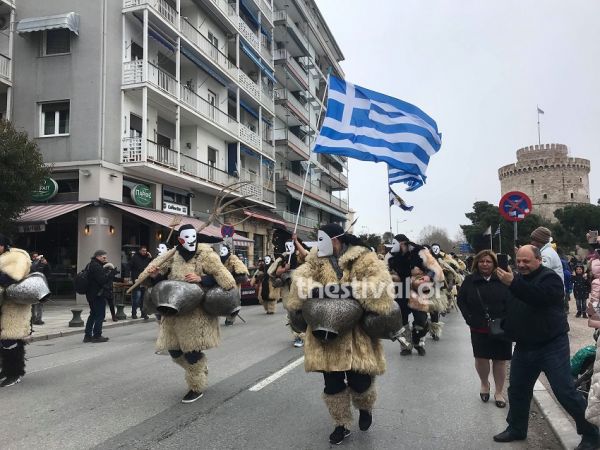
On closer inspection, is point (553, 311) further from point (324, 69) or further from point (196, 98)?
point (324, 69)

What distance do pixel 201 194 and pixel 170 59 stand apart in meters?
6.73

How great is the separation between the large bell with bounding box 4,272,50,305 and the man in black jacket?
17.5ft

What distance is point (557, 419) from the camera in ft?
15.9

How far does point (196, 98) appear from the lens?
2478 centimetres

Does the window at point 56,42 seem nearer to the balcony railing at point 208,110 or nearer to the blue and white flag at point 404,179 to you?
the balcony railing at point 208,110

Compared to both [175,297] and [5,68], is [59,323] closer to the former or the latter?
[175,297]

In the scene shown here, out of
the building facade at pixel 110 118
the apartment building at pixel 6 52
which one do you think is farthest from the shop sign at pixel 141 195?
the apartment building at pixel 6 52

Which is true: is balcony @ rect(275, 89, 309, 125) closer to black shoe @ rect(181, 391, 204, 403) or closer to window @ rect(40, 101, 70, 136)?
window @ rect(40, 101, 70, 136)

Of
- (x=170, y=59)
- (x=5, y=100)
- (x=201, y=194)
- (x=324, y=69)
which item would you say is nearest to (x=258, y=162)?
(x=201, y=194)

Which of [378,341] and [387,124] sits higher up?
[387,124]

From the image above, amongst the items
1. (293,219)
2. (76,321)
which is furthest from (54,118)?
(293,219)

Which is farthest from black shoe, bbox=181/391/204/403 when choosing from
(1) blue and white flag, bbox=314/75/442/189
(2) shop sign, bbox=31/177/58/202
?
(2) shop sign, bbox=31/177/58/202

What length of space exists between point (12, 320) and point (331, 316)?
4485 millimetres

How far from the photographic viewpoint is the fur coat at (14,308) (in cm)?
623
